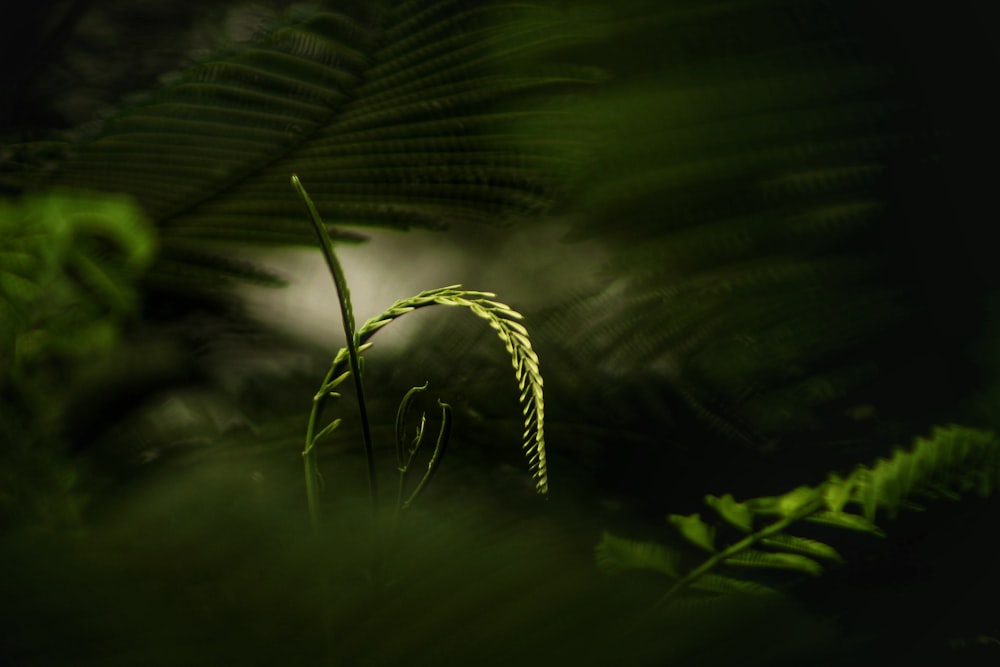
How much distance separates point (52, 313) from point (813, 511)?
289mm

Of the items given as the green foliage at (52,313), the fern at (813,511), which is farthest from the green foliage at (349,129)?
the fern at (813,511)

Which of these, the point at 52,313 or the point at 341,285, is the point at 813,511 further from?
the point at 52,313

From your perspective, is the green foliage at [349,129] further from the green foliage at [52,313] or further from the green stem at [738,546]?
the green stem at [738,546]

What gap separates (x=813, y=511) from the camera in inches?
10.6

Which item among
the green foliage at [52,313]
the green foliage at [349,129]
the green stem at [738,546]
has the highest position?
the green foliage at [349,129]

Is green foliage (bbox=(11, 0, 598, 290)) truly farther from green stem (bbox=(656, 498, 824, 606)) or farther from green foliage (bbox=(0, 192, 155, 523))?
green stem (bbox=(656, 498, 824, 606))

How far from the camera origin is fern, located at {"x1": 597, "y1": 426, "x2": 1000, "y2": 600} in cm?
27

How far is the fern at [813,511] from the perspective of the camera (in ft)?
0.87

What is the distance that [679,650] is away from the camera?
0.30m

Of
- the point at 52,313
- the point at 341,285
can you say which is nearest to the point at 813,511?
the point at 341,285

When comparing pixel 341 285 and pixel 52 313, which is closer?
pixel 341 285

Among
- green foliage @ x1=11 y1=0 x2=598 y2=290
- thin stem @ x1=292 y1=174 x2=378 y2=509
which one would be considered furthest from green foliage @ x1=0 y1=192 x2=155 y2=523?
thin stem @ x1=292 y1=174 x2=378 y2=509

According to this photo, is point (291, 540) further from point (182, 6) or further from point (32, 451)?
point (182, 6)

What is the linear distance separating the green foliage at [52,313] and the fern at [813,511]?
0.70 ft
